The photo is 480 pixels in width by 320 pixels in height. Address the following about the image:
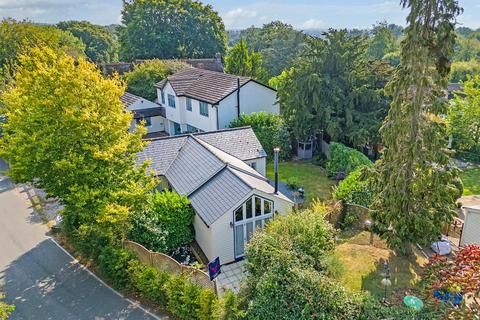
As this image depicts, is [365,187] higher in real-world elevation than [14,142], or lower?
lower

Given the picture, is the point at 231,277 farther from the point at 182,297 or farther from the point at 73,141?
the point at 73,141

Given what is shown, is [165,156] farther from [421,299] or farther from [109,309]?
[421,299]

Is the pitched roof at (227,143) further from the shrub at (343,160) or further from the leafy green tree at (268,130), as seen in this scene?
the shrub at (343,160)

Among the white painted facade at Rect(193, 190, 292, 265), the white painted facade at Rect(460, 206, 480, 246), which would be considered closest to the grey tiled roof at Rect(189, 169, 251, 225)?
the white painted facade at Rect(193, 190, 292, 265)

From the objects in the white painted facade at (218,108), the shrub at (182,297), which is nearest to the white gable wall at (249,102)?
the white painted facade at (218,108)

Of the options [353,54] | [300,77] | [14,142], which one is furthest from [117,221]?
[353,54]

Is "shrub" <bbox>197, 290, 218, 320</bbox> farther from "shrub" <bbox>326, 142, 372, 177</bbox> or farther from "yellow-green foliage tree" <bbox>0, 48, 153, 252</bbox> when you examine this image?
"shrub" <bbox>326, 142, 372, 177</bbox>

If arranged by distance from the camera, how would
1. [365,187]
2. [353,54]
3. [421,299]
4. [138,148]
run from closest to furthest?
[421,299], [138,148], [365,187], [353,54]

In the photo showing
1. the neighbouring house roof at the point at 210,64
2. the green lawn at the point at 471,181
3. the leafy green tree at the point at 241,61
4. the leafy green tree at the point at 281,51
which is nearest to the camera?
the green lawn at the point at 471,181

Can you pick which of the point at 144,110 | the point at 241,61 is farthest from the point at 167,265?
the point at 241,61
